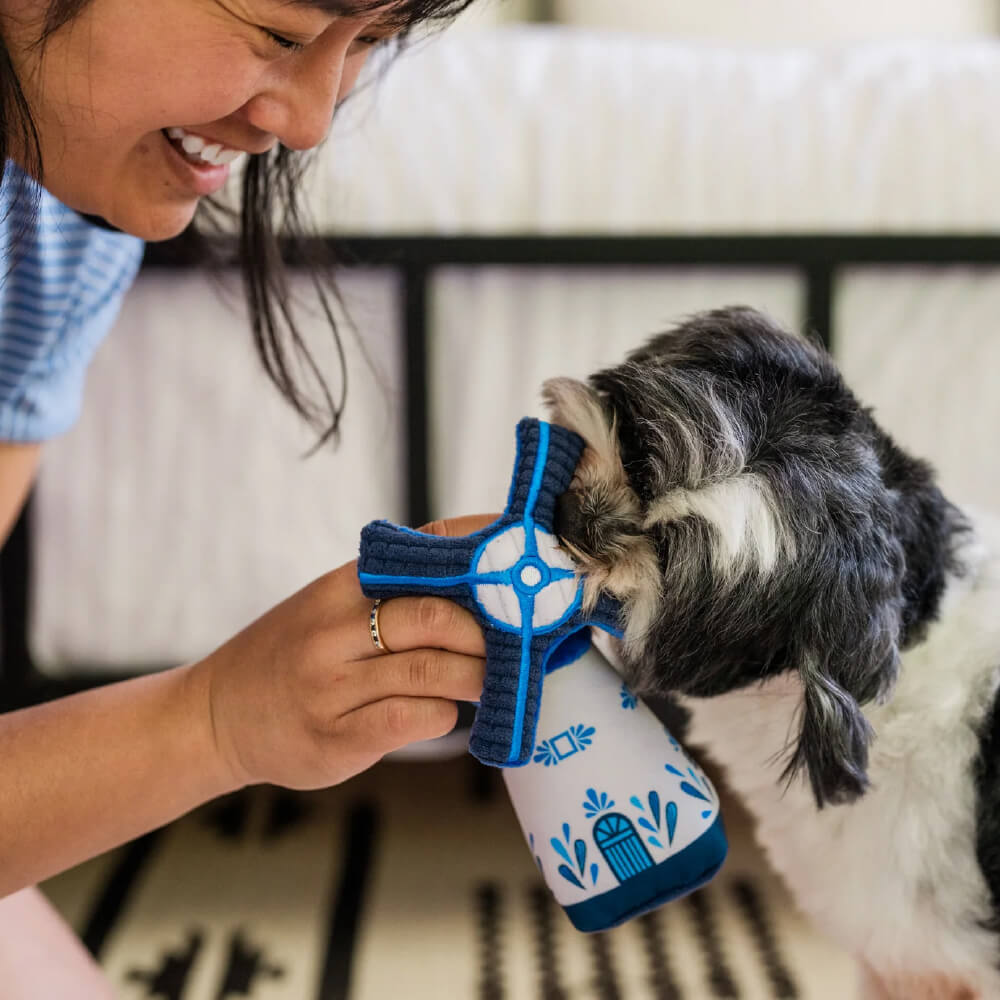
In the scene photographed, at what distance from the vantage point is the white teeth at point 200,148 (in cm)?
81

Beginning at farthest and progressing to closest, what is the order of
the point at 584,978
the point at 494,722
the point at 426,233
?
the point at 426,233
the point at 584,978
the point at 494,722

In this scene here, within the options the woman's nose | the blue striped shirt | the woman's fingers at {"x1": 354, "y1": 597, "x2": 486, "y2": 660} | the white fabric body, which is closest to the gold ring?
the woman's fingers at {"x1": 354, "y1": 597, "x2": 486, "y2": 660}

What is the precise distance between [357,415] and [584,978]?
689 millimetres

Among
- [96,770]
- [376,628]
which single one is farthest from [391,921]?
[376,628]

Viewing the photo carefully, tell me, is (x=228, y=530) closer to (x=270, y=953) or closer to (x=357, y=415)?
(x=357, y=415)

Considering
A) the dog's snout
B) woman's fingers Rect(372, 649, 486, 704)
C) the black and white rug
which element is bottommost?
the black and white rug

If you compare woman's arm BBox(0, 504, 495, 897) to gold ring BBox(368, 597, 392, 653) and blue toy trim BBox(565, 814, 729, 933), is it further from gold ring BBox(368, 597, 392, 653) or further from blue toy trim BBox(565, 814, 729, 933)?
blue toy trim BBox(565, 814, 729, 933)

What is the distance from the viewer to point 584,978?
45.5 inches

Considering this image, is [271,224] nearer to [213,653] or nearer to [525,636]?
[213,653]

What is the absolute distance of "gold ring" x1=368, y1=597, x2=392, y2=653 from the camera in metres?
0.71

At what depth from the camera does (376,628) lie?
708mm

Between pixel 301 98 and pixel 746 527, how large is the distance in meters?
0.43

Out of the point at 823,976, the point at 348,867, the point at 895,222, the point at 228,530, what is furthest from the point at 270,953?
the point at 895,222

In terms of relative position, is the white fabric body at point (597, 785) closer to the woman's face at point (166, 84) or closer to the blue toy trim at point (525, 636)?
the blue toy trim at point (525, 636)
